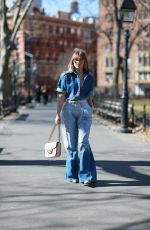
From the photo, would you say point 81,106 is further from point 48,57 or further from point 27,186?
point 48,57

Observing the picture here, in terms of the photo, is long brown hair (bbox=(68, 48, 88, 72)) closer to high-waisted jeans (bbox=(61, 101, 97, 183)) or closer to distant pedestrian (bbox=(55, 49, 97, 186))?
distant pedestrian (bbox=(55, 49, 97, 186))

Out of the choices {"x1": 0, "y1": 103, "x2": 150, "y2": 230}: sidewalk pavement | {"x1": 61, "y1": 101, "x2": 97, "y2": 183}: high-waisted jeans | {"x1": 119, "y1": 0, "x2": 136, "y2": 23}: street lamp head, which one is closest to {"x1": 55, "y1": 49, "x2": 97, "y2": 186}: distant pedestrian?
{"x1": 61, "y1": 101, "x2": 97, "y2": 183}: high-waisted jeans

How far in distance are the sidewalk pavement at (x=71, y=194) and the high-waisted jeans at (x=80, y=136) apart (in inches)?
10.0

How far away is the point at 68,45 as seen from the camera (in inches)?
5221

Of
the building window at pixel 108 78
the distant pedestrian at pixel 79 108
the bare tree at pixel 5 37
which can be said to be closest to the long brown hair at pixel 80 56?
the distant pedestrian at pixel 79 108

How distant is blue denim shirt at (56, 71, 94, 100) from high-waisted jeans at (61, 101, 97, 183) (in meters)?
0.12

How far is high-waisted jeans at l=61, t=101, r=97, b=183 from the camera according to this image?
8.50m

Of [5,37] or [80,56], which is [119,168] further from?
[5,37]

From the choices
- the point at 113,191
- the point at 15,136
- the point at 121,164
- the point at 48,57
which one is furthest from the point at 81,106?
the point at 48,57

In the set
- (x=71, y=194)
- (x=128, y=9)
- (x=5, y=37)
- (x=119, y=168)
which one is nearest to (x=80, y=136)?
(x=71, y=194)

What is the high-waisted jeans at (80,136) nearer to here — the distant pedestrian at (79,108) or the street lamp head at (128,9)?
the distant pedestrian at (79,108)

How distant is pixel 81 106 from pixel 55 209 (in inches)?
81.4

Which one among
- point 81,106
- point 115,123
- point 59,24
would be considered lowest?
point 115,123

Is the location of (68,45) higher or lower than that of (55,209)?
higher
